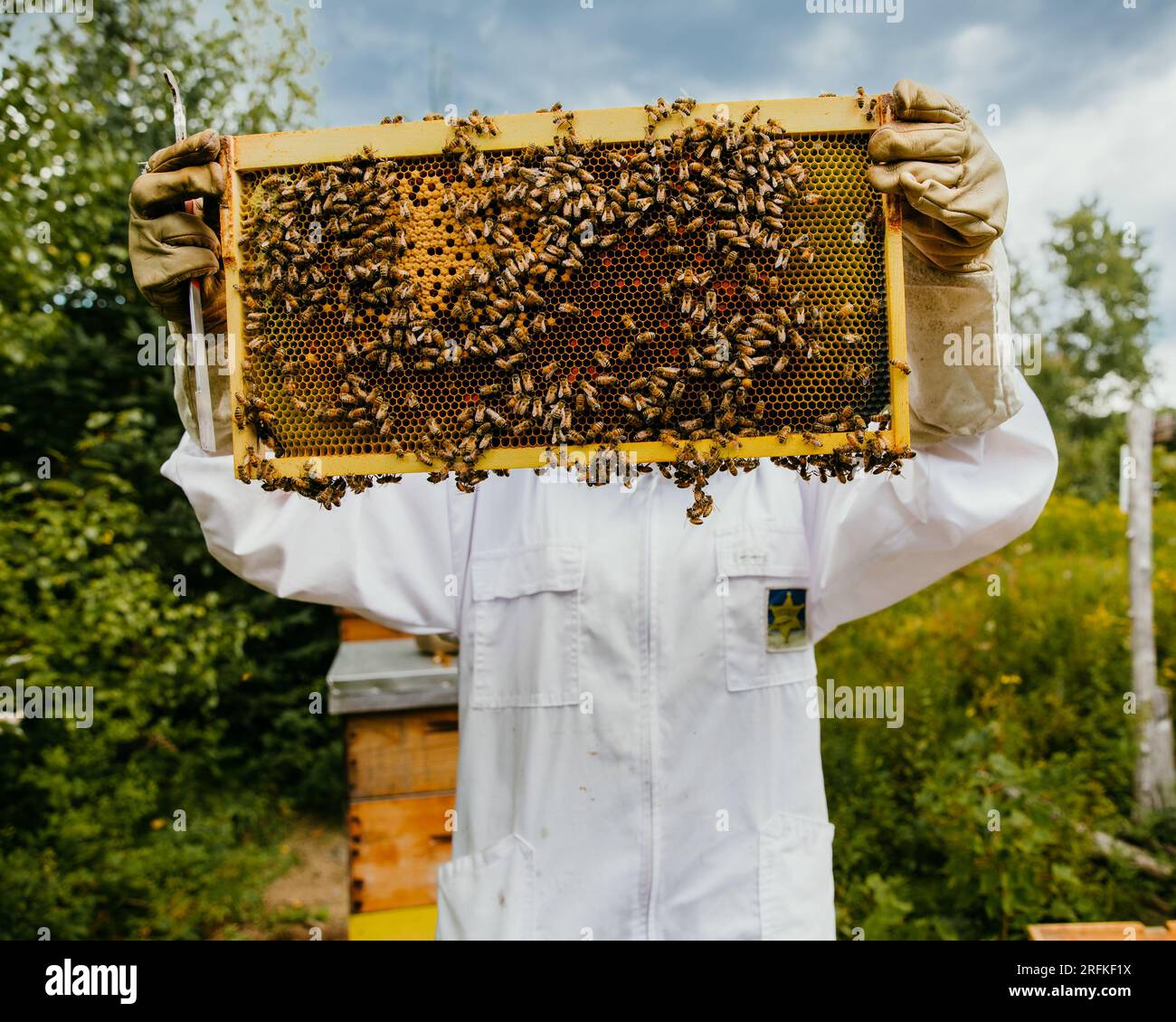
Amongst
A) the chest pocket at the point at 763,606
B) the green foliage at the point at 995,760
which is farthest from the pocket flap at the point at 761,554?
the green foliage at the point at 995,760

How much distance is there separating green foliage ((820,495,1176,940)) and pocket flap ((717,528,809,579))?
8.85 ft

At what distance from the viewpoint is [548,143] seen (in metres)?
2.27

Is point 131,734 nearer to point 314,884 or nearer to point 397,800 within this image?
point 314,884

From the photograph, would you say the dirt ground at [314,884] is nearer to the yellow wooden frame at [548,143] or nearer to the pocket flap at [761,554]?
the pocket flap at [761,554]

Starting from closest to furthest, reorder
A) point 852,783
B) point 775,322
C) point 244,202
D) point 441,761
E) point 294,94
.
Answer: point 775,322 → point 244,202 → point 441,761 → point 852,783 → point 294,94

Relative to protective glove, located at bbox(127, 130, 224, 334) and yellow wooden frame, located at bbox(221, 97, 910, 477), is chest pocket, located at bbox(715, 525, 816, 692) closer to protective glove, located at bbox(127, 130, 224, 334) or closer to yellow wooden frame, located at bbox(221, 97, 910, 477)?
yellow wooden frame, located at bbox(221, 97, 910, 477)

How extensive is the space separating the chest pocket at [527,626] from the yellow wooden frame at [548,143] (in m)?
0.79

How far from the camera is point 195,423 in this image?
2.86m

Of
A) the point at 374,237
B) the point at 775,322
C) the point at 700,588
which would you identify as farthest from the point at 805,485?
the point at 374,237

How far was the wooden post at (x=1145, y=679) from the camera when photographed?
620 cm

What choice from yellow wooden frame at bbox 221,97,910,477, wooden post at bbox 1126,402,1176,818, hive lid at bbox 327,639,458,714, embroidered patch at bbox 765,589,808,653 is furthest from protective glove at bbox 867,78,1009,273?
wooden post at bbox 1126,402,1176,818

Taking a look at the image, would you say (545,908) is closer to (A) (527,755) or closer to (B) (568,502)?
(A) (527,755)
